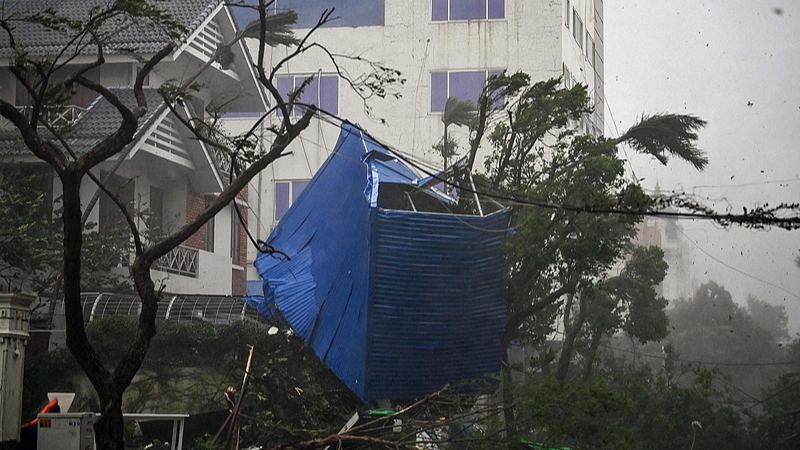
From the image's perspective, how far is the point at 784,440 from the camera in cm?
1565

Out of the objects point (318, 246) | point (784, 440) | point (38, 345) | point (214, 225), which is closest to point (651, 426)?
point (784, 440)

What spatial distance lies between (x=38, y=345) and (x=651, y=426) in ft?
31.2

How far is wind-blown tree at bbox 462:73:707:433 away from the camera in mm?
13445

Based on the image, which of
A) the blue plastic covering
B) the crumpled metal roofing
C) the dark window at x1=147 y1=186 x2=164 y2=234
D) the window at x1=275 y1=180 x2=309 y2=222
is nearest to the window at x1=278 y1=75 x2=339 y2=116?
the window at x1=275 y1=180 x2=309 y2=222

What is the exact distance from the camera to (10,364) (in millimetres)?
9164

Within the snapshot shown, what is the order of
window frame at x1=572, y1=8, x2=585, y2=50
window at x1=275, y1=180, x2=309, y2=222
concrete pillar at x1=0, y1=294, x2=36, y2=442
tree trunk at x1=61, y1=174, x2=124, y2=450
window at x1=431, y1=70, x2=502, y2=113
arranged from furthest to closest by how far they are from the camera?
1. window frame at x1=572, y1=8, x2=585, y2=50
2. window at x1=275, y1=180, x2=309, y2=222
3. window at x1=431, y1=70, x2=502, y2=113
4. tree trunk at x1=61, y1=174, x2=124, y2=450
5. concrete pillar at x1=0, y1=294, x2=36, y2=442

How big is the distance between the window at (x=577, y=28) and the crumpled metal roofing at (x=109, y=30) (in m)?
10.5

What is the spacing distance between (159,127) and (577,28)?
1277 cm

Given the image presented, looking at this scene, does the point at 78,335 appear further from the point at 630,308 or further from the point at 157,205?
the point at 157,205

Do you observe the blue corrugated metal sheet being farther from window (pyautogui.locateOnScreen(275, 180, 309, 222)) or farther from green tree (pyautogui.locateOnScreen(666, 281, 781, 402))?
window (pyautogui.locateOnScreen(275, 180, 309, 222))

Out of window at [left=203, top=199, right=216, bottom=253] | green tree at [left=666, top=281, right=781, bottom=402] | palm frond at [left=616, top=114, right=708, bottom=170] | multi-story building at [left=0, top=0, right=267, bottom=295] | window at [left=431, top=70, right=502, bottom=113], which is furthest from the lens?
window at [left=431, top=70, right=502, bottom=113]

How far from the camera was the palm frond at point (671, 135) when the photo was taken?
49.6ft

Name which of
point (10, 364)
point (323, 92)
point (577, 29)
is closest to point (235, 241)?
point (323, 92)

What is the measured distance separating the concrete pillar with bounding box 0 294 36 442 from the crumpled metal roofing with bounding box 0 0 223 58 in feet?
29.4
